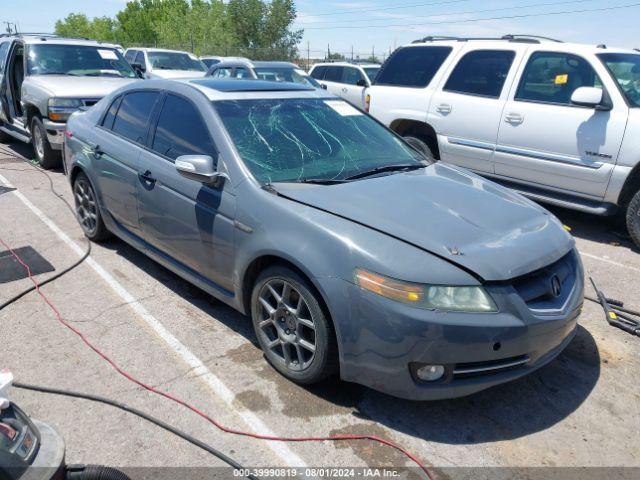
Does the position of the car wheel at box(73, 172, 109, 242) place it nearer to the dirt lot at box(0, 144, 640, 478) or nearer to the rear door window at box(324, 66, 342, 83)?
the dirt lot at box(0, 144, 640, 478)

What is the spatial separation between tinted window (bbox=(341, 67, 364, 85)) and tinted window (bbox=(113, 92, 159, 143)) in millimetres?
10336

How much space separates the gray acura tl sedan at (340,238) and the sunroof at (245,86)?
2 centimetres

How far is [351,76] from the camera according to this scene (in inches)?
575

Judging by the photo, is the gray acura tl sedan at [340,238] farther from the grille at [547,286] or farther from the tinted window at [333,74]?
the tinted window at [333,74]

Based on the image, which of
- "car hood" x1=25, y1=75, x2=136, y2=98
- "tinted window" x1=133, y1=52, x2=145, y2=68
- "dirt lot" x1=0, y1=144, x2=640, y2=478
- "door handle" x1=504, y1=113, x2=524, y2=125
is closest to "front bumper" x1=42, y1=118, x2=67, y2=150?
"car hood" x1=25, y1=75, x2=136, y2=98

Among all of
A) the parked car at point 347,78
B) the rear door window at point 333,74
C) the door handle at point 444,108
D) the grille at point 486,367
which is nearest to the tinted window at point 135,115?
the grille at point 486,367

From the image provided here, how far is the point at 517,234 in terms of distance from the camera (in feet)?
10.0

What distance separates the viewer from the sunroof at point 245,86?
4.06 metres

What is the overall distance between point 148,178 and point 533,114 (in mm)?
4389

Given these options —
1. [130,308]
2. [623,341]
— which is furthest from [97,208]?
[623,341]

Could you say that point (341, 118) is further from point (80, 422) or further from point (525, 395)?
point (80, 422)

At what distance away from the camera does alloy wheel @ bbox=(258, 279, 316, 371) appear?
303cm

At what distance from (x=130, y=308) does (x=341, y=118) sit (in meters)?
2.21

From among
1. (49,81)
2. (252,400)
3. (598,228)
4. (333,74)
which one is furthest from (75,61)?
(598,228)
